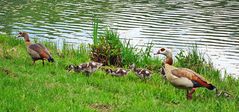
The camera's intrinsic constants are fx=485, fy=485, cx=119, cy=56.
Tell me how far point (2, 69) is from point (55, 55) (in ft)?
21.3

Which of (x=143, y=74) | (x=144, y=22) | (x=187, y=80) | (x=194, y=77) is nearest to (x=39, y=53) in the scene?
(x=143, y=74)

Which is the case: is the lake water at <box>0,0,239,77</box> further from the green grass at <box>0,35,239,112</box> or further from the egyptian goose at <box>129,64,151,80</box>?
the green grass at <box>0,35,239,112</box>

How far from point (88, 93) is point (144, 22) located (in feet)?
97.8

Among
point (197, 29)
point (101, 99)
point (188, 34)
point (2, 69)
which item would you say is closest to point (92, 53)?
point (2, 69)

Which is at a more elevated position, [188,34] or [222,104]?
[222,104]

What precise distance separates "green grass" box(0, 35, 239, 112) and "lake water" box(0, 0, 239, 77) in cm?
Answer: 1037

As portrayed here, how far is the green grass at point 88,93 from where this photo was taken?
35.8ft

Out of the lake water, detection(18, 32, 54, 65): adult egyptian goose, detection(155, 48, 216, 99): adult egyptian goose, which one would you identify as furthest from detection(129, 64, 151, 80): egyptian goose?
the lake water

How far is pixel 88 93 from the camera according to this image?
12391 mm

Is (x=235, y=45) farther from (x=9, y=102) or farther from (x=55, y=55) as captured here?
(x=9, y=102)

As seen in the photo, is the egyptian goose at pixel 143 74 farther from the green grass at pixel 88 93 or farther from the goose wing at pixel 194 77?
the goose wing at pixel 194 77

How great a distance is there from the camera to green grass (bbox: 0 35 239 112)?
35.8 ft

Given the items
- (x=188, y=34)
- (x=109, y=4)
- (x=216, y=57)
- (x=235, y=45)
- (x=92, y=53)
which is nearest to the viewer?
(x=92, y=53)

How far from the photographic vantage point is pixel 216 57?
27.9 meters
